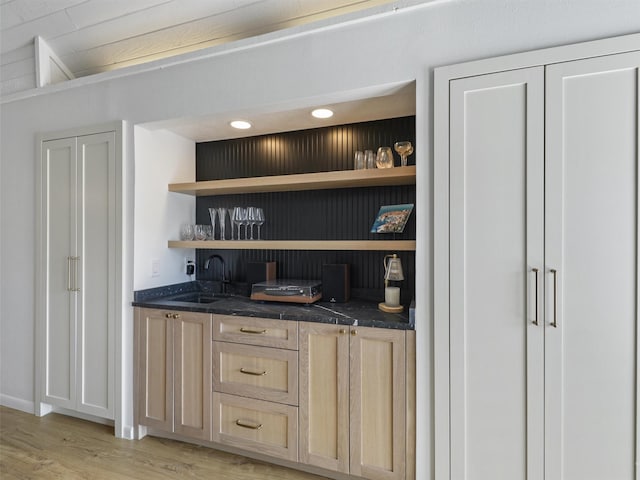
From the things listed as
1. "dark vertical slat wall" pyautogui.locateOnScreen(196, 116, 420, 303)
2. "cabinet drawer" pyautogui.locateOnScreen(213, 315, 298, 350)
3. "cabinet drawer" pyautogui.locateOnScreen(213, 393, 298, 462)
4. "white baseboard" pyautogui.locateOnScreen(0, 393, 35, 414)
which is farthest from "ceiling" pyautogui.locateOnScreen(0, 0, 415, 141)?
"white baseboard" pyautogui.locateOnScreen(0, 393, 35, 414)

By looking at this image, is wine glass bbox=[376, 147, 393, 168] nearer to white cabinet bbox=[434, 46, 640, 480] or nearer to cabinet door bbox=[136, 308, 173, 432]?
white cabinet bbox=[434, 46, 640, 480]

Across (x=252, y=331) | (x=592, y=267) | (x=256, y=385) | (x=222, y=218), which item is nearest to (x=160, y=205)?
(x=222, y=218)

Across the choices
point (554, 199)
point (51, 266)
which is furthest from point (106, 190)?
point (554, 199)

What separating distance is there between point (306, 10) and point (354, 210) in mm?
1230

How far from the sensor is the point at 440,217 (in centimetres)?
179

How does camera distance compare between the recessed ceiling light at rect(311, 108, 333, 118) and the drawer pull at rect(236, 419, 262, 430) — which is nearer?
the drawer pull at rect(236, 419, 262, 430)

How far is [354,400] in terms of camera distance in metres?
1.97

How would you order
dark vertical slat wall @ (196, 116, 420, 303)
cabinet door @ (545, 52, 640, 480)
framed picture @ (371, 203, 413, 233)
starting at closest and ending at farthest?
cabinet door @ (545, 52, 640, 480) < framed picture @ (371, 203, 413, 233) < dark vertical slat wall @ (196, 116, 420, 303)

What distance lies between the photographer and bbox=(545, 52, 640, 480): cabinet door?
1.52 metres

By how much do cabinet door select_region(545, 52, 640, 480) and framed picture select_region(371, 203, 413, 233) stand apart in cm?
84

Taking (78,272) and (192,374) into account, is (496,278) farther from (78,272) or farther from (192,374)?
(78,272)

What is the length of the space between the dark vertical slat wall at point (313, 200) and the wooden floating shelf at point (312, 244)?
30 centimetres

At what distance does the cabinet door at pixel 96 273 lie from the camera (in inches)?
100

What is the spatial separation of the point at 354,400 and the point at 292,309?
0.60 metres
